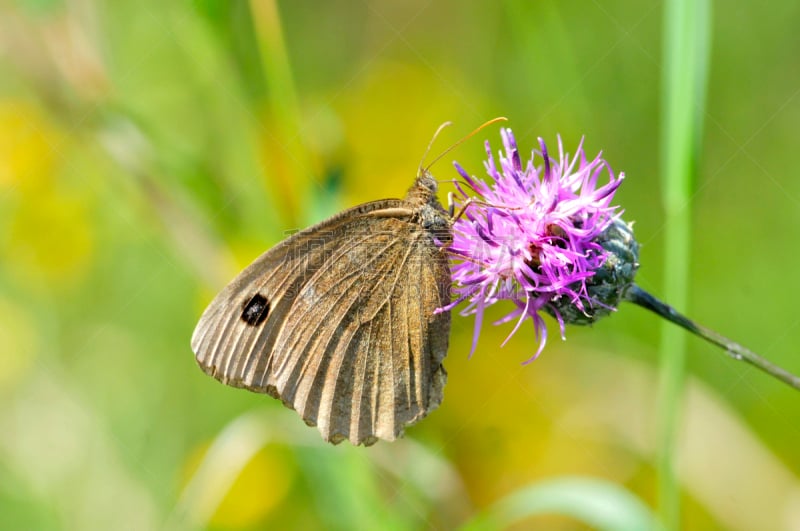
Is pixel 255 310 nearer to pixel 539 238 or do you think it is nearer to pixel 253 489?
pixel 539 238

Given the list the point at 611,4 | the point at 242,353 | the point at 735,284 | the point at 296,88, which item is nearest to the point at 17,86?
the point at 296,88

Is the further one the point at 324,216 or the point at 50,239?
the point at 50,239

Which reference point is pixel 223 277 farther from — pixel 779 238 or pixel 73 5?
pixel 779 238

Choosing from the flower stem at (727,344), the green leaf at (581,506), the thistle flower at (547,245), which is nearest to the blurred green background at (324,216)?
the green leaf at (581,506)

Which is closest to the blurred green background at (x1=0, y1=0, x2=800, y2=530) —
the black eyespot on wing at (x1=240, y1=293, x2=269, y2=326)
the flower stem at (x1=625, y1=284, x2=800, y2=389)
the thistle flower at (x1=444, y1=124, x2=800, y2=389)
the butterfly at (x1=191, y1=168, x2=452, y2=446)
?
the butterfly at (x1=191, y1=168, x2=452, y2=446)

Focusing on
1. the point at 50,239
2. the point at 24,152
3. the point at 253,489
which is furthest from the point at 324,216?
the point at 24,152

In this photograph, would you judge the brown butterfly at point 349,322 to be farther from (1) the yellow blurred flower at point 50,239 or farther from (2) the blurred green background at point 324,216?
(1) the yellow blurred flower at point 50,239
